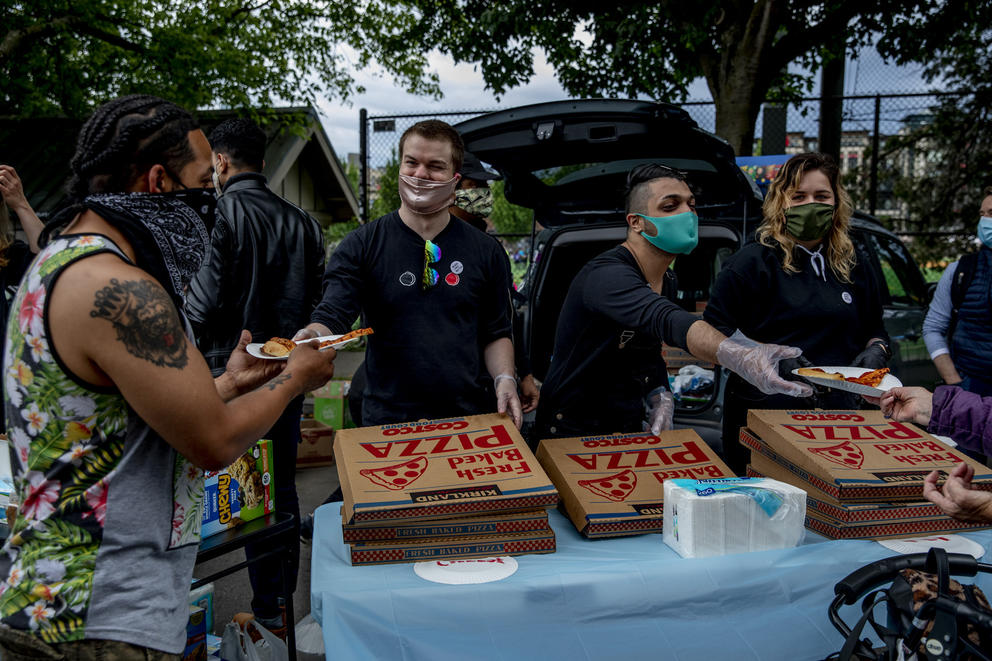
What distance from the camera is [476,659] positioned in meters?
1.66

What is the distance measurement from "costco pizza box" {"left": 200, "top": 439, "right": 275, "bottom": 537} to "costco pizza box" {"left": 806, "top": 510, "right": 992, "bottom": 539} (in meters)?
1.73

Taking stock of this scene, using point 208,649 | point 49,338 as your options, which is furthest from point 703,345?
point 208,649

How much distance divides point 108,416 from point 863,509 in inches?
73.3

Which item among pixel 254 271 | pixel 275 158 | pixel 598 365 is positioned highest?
pixel 275 158

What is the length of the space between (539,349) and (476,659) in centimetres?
334

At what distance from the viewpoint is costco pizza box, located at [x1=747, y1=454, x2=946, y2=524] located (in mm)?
1935

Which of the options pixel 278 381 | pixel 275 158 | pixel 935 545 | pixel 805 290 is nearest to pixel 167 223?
pixel 278 381

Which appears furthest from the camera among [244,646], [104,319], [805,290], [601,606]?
[805,290]

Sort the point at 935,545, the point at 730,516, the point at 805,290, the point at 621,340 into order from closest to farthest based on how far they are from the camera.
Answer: the point at 730,516 < the point at 935,545 < the point at 621,340 < the point at 805,290

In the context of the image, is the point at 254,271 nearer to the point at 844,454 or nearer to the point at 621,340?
the point at 621,340

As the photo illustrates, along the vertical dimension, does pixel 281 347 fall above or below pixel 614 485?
above

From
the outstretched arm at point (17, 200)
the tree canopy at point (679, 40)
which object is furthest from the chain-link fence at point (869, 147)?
the outstretched arm at point (17, 200)

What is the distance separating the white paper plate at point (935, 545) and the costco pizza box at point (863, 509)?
6 cm

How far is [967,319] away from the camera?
4301 millimetres
